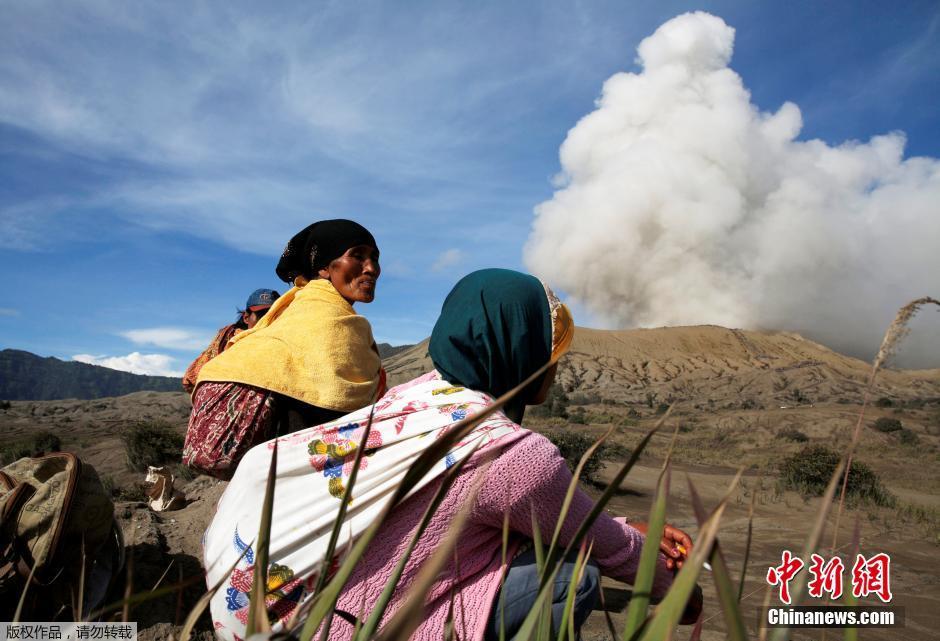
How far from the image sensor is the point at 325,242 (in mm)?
2504

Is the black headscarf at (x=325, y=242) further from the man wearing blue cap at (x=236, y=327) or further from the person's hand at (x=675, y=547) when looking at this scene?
the person's hand at (x=675, y=547)

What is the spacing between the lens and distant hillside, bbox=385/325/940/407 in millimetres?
38719

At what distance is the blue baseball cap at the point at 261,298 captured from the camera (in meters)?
3.68

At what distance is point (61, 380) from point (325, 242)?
521ft

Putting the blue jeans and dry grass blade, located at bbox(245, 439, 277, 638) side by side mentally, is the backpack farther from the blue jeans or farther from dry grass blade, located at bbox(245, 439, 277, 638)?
dry grass blade, located at bbox(245, 439, 277, 638)

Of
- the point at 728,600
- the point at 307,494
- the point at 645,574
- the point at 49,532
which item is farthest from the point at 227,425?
the point at 728,600

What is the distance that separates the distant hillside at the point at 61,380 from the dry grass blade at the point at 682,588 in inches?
5046

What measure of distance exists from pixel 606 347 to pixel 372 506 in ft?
193

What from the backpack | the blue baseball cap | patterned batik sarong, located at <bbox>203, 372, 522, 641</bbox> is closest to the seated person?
patterned batik sarong, located at <bbox>203, 372, 522, 641</bbox>

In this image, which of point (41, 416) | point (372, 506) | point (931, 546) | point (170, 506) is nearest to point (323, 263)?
point (372, 506)

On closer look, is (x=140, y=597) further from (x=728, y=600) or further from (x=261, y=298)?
(x=261, y=298)

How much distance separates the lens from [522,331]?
1794mm

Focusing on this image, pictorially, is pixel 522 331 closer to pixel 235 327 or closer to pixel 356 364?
pixel 356 364

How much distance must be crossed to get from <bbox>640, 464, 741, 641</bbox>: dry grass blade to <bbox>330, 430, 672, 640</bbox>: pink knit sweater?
2.59 ft
